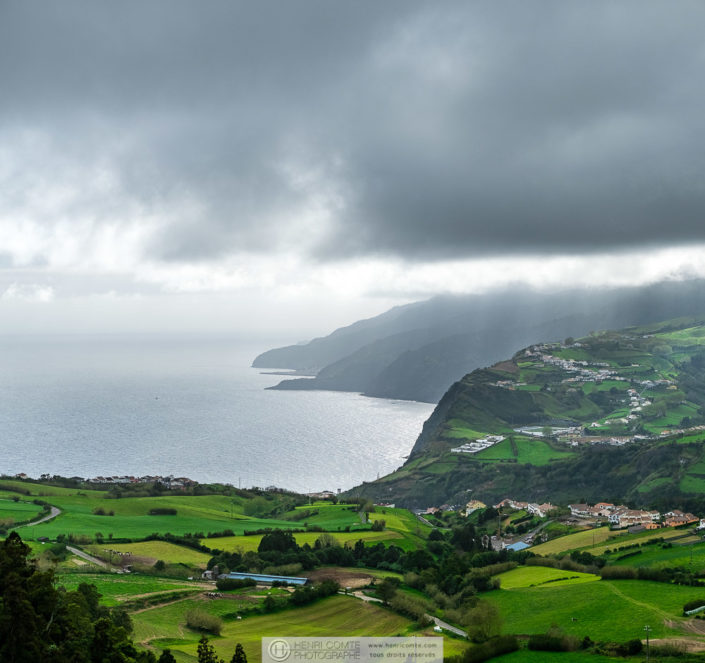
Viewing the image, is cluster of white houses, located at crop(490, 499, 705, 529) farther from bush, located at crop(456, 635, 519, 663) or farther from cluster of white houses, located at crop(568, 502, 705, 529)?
bush, located at crop(456, 635, 519, 663)

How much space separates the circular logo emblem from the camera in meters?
32.1

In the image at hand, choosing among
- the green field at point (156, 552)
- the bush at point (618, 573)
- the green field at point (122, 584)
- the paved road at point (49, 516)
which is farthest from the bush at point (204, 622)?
the paved road at point (49, 516)

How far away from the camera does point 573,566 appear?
53344 mm

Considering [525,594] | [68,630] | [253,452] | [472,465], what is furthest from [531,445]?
[68,630]

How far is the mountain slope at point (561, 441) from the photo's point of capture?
11569cm

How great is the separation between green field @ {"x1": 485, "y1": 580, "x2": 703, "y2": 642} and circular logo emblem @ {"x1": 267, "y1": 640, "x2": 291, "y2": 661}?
40.2ft

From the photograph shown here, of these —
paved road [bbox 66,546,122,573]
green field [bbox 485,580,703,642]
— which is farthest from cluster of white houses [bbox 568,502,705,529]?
paved road [bbox 66,546,122,573]

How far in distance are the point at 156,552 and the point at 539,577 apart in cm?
3113

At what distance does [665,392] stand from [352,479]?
9258cm

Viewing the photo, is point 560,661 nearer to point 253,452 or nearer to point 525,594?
point 525,594

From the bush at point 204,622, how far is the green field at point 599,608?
15.5 meters

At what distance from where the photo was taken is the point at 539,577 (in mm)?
51188

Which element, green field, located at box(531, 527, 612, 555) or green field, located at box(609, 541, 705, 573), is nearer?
green field, located at box(609, 541, 705, 573)

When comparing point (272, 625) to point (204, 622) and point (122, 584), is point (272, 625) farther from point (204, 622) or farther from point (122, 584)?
point (122, 584)
